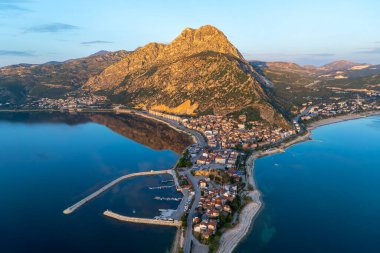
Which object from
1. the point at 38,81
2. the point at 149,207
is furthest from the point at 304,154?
the point at 38,81

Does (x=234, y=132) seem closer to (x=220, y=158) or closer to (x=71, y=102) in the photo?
(x=220, y=158)

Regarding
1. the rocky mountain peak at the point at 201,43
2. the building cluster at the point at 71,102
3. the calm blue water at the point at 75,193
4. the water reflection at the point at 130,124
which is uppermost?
the rocky mountain peak at the point at 201,43

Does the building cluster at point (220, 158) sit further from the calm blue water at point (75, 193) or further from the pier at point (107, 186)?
the pier at point (107, 186)

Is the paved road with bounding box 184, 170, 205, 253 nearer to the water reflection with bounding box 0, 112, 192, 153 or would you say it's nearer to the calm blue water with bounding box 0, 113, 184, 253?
the calm blue water with bounding box 0, 113, 184, 253

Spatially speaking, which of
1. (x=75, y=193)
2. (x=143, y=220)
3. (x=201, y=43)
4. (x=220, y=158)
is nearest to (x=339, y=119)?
(x=220, y=158)

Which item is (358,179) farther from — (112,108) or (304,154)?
(112,108)

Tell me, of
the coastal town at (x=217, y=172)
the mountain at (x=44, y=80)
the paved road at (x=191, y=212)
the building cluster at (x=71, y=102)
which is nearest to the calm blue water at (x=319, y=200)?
the coastal town at (x=217, y=172)
